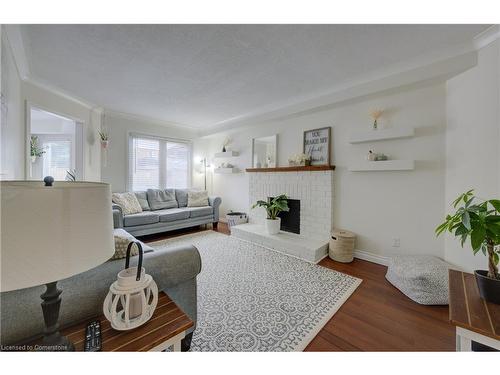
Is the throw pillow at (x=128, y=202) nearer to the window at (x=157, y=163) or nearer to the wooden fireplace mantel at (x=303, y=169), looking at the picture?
the window at (x=157, y=163)

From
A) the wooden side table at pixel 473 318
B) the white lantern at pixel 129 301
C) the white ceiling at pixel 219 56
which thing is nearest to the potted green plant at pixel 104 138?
the white ceiling at pixel 219 56

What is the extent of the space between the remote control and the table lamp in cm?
42

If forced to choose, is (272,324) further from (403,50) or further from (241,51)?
(403,50)

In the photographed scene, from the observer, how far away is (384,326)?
5.17ft

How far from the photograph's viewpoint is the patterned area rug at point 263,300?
1442 mm

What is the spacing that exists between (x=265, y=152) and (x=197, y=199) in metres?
1.91

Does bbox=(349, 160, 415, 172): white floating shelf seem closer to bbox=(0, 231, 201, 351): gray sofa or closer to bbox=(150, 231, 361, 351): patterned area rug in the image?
bbox=(150, 231, 361, 351): patterned area rug

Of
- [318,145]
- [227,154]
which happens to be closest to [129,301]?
[318,145]

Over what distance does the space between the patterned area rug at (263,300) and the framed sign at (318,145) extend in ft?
5.51

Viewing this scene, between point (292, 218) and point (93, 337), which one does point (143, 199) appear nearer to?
point (292, 218)

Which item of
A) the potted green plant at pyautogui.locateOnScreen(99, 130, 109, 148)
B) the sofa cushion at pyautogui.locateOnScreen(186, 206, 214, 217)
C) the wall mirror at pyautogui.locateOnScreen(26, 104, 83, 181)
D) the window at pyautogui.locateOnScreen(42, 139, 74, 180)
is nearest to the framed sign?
the sofa cushion at pyautogui.locateOnScreen(186, 206, 214, 217)

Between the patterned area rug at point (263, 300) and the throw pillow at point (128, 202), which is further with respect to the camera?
the throw pillow at point (128, 202)
